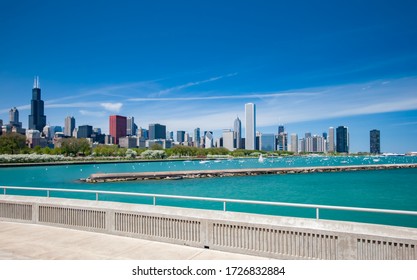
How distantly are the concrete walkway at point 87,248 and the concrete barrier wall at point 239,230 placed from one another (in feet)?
0.75

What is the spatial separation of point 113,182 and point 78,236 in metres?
60.1

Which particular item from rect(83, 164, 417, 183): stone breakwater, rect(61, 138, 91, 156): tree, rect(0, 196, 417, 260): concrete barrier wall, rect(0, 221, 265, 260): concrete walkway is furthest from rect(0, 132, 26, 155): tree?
rect(0, 221, 265, 260): concrete walkway

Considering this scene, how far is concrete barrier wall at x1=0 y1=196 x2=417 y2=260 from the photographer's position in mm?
5078

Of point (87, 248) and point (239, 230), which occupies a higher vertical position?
point (239, 230)

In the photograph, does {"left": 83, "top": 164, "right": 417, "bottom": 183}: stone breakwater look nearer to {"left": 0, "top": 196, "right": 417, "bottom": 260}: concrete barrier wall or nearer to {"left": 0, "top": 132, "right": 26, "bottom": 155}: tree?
{"left": 0, "top": 196, "right": 417, "bottom": 260}: concrete barrier wall

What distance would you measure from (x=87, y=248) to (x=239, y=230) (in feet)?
10.3

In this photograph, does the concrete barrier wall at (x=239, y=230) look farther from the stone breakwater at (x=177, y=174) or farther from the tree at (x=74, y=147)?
the tree at (x=74, y=147)

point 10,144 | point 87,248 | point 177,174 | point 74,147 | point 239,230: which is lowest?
point 177,174

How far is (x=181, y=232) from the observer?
22.1ft

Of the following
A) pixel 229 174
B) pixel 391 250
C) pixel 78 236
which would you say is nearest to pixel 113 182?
pixel 229 174

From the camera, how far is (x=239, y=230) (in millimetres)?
6156

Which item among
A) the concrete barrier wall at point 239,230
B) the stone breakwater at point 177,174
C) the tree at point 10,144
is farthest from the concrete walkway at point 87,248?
the tree at point 10,144

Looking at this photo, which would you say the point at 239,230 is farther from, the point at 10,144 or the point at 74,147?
the point at 74,147

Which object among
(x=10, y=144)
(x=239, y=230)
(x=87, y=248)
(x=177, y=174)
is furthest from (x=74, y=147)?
(x=239, y=230)
